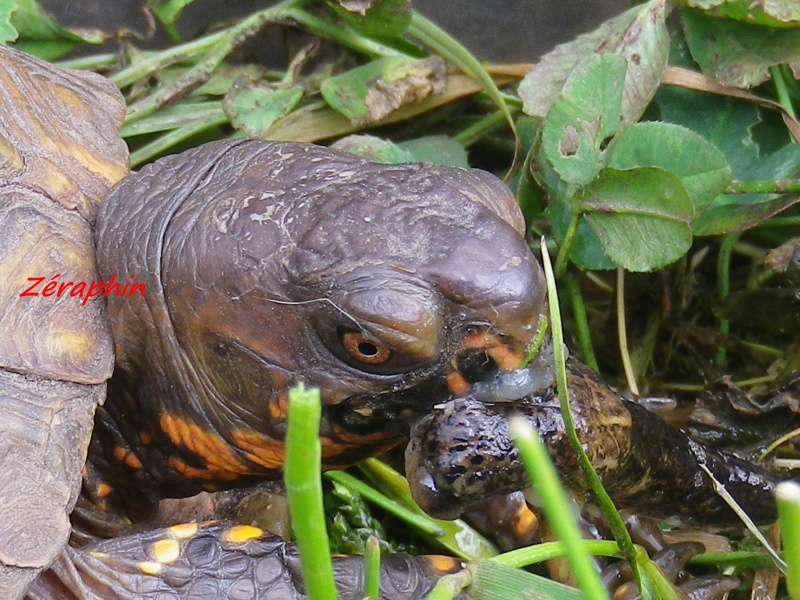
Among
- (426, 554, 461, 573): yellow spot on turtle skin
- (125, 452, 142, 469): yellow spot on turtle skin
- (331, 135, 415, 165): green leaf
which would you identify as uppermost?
(331, 135, 415, 165): green leaf

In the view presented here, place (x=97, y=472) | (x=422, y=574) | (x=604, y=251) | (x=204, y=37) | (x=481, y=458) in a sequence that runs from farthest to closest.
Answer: (x=204, y=37) < (x=604, y=251) < (x=97, y=472) < (x=422, y=574) < (x=481, y=458)

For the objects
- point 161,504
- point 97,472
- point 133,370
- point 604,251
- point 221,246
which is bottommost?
point 161,504

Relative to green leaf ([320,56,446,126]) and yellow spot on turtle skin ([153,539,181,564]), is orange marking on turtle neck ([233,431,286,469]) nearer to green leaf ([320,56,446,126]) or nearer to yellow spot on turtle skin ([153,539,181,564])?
yellow spot on turtle skin ([153,539,181,564])

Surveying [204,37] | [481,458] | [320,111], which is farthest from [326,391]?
[204,37]

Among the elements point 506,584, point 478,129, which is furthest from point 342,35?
point 506,584

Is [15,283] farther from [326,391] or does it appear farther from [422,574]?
[422,574]

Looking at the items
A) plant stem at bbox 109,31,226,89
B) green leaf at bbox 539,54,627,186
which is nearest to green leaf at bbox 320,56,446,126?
plant stem at bbox 109,31,226,89

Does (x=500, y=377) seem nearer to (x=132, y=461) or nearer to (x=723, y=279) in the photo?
(x=132, y=461)
